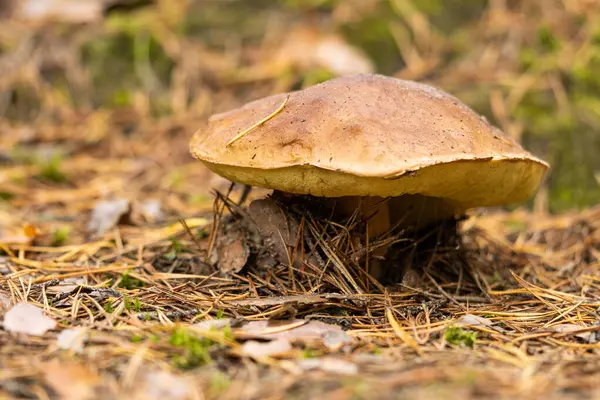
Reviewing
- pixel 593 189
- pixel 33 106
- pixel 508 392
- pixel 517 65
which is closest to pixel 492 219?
pixel 593 189

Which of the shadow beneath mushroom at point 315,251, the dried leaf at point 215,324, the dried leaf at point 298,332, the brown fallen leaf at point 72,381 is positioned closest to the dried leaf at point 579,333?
the shadow beneath mushroom at point 315,251

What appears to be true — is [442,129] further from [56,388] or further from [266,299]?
[56,388]

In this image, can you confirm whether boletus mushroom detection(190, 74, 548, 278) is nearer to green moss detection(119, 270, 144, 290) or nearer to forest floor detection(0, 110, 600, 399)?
forest floor detection(0, 110, 600, 399)

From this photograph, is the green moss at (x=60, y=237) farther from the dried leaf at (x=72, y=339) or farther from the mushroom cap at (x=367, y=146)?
the dried leaf at (x=72, y=339)

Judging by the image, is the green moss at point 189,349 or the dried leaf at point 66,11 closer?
the green moss at point 189,349

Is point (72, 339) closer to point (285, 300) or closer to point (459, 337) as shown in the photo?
point (285, 300)

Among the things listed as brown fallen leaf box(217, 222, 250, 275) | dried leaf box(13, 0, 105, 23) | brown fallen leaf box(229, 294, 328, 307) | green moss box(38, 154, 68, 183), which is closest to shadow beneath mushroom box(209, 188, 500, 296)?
brown fallen leaf box(217, 222, 250, 275)
